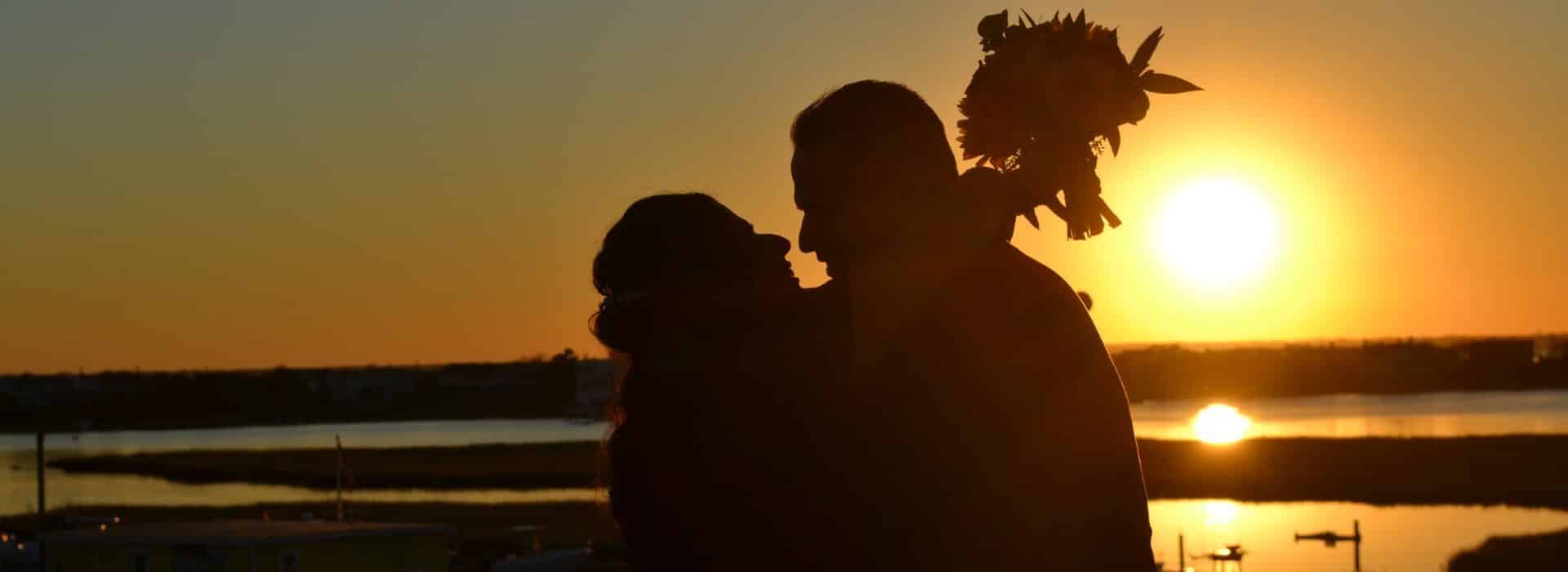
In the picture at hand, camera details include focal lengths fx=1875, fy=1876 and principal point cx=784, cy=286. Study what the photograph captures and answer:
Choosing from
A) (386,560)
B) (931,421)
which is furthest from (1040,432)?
(386,560)

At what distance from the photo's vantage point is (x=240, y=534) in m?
26.9

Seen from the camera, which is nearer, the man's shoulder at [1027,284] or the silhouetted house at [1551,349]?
the man's shoulder at [1027,284]

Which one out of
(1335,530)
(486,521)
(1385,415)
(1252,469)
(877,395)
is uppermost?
(1385,415)

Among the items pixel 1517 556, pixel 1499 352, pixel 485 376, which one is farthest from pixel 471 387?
pixel 1517 556

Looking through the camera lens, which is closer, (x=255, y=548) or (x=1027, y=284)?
(x=1027, y=284)

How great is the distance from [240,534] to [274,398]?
14003 centimetres

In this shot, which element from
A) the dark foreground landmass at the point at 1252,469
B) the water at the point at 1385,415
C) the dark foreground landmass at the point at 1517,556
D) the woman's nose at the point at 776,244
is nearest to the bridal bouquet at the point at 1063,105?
the woman's nose at the point at 776,244

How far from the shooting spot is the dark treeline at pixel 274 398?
149 m

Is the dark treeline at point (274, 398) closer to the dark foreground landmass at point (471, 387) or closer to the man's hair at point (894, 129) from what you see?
the dark foreground landmass at point (471, 387)

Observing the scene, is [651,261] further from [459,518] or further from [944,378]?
[459,518]

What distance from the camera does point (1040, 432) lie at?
2.99 m

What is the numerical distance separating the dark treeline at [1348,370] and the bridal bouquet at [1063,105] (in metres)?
131

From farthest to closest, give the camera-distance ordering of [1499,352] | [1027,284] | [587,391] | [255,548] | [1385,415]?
[1499,352] → [587,391] → [1385,415] → [255,548] → [1027,284]

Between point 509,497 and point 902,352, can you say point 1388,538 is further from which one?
point 902,352
